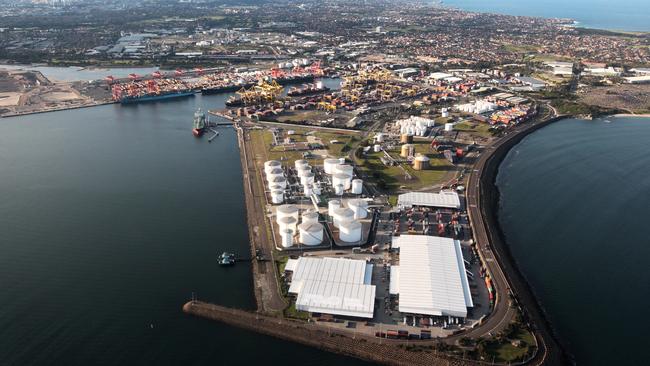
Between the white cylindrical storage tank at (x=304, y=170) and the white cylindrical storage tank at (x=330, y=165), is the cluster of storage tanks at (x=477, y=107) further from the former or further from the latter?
the white cylindrical storage tank at (x=304, y=170)

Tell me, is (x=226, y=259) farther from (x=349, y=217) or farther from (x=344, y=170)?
(x=344, y=170)

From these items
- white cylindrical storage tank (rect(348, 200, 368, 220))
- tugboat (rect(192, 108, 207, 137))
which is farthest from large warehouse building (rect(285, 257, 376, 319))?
tugboat (rect(192, 108, 207, 137))

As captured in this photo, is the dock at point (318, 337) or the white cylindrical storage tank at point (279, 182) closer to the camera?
the dock at point (318, 337)

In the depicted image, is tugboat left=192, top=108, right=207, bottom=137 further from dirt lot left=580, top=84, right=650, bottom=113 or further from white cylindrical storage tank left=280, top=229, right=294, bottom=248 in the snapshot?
dirt lot left=580, top=84, right=650, bottom=113

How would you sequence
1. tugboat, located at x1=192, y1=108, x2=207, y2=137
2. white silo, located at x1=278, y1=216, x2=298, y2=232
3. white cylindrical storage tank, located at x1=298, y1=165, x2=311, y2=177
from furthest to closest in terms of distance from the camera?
tugboat, located at x1=192, y1=108, x2=207, y2=137
white cylindrical storage tank, located at x1=298, y1=165, x2=311, y2=177
white silo, located at x1=278, y1=216, x2=298, y2=232

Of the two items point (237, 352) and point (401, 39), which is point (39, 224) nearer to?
point (237, 352)

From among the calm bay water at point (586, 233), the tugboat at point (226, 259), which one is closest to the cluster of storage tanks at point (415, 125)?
the calm bay water at point (586, 233)
